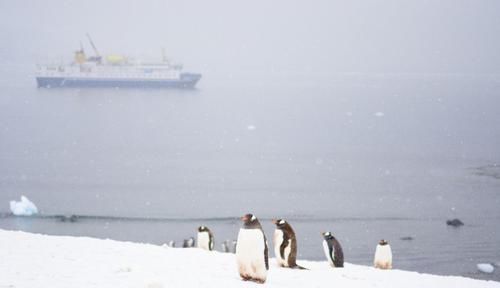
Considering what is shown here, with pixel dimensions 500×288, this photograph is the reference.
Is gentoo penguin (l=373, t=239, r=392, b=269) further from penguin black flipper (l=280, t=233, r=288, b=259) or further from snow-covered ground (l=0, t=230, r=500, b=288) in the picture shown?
penguin black flipper (l=280, t=233, r=288, b=259)

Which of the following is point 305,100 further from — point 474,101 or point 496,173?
point 496,173

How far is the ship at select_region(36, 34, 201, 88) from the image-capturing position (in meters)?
161

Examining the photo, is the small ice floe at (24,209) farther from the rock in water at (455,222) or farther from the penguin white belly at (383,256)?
the penguin white belly at (383,256)

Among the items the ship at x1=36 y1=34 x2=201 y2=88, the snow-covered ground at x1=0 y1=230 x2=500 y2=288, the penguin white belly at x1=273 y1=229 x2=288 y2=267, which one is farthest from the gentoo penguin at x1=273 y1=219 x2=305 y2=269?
the ship at x1=36 y1=34 x2=201 y2=88

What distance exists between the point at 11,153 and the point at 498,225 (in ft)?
147

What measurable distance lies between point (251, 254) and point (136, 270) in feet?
4.76

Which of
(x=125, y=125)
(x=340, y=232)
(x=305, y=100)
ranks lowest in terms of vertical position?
(x=340, y=232)

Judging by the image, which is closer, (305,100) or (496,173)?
(496,173)

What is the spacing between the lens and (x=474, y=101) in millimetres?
159750

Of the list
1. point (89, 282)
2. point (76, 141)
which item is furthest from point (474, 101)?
point (89, 282)

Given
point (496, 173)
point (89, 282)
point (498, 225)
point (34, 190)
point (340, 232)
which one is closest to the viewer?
point (89, 282)

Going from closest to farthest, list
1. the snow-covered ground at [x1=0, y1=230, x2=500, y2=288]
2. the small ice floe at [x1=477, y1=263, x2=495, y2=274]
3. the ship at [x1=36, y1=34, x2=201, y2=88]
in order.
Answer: the snow-covered ground at [x1=0, y1=230, x2=500, y2=288]
the small ice floe at [x1=477, y1=263, x2=495, y2=274]
the ship at [x1=36, y1=34, x2=201, y2=88]

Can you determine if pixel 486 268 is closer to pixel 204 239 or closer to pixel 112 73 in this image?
pixel 204 239

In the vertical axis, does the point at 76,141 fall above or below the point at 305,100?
below
